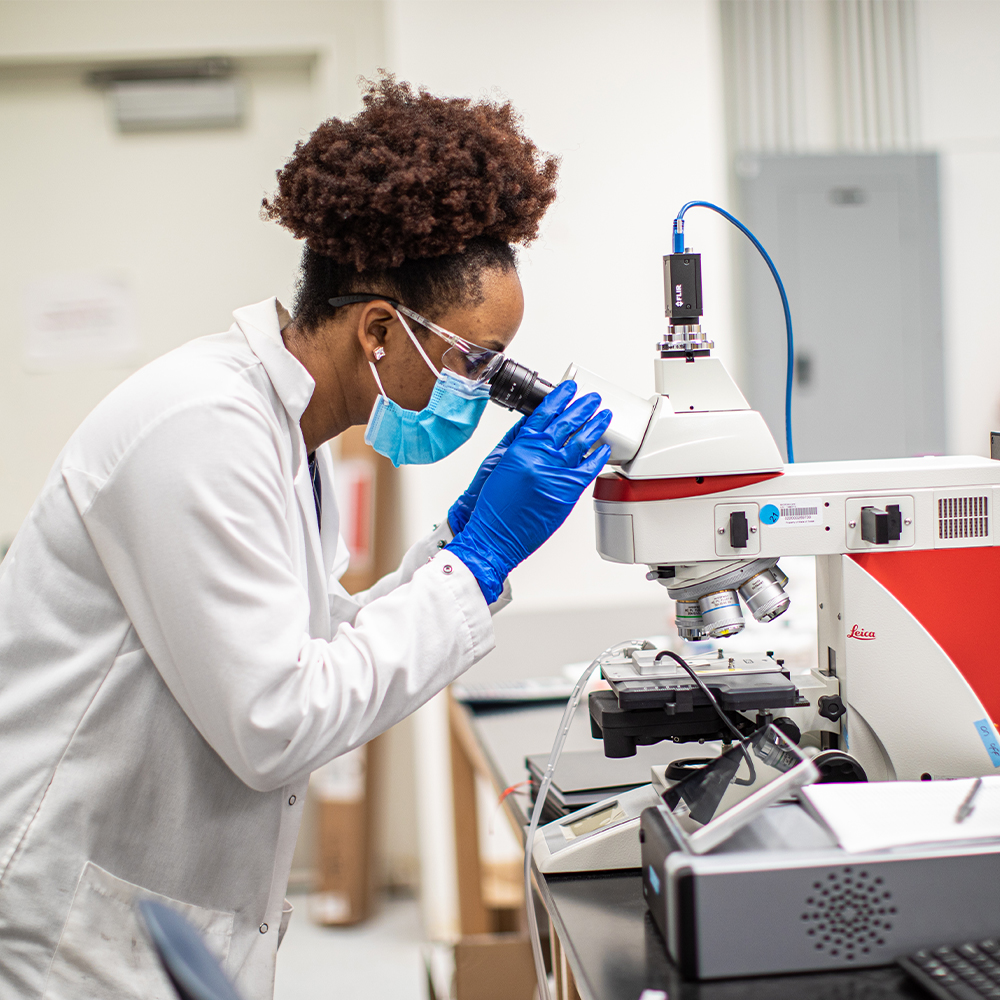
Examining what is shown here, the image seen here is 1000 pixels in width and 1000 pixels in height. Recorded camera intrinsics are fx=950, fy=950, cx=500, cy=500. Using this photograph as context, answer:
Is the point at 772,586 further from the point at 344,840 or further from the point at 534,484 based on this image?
the point at 344,840

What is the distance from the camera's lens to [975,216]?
2.86 meters

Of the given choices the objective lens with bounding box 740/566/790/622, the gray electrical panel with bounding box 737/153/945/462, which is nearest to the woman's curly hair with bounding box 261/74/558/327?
the objective lens with bounding box 740/566/790/622

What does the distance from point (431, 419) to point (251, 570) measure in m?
0.35

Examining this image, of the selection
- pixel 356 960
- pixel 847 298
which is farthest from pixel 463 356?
pixel 356 960

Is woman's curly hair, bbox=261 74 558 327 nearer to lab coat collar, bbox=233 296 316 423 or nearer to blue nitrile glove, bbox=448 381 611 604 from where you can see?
lab coat collar, bbox=233 296 316 423

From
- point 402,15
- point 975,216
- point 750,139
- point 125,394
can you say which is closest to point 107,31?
point 402,15

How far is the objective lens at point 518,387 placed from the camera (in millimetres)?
1161

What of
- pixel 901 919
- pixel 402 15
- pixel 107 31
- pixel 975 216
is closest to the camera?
pixel 901 919

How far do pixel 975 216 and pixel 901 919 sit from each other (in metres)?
2.62

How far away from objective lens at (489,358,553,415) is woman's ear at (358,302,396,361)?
5.7 inches

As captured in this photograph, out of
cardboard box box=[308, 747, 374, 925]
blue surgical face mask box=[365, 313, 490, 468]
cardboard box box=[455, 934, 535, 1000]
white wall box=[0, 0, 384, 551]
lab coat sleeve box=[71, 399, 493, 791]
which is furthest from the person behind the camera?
cardboard box box=[308, 747, 374, 925]

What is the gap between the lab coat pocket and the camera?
1001mm

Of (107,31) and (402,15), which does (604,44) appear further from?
(107,31)

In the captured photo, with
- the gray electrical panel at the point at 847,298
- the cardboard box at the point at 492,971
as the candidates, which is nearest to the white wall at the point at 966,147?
the gray electrical panel at the point at 847,298
